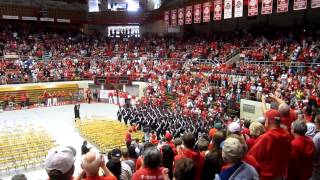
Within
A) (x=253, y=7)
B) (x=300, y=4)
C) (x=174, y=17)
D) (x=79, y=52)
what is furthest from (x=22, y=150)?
(x=79, y=52)

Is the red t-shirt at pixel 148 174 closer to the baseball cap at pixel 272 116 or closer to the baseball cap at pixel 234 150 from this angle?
the baseball cap at pixel 234 150

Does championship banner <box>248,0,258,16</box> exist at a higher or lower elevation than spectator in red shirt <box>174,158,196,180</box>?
higher

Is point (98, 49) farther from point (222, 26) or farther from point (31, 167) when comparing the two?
point (31, 167)

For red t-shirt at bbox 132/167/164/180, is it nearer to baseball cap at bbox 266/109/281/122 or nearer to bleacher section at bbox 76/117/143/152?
baseball cap at bbox 266/109/281/122

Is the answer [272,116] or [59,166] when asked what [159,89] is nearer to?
[272,116]

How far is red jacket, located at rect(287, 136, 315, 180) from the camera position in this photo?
4539 millimetres

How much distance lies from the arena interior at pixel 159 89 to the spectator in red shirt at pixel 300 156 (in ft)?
0.05

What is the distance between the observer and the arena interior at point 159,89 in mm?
4375

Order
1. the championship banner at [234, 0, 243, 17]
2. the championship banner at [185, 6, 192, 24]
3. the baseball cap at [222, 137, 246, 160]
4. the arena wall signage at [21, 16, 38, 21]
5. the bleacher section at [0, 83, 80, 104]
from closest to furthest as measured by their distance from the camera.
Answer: the baseball cap at [222, 137, 246, 160]
the championship banner at [234, 0, 243, 17]
the bleacher section at [0, 83, 80, 104]
the championship banner at [185, 6, 192, 24]
the arena wall signage at [21, 16, 38, 21]

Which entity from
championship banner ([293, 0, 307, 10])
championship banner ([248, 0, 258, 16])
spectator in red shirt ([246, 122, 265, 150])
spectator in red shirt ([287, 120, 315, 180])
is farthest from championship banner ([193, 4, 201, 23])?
spectator in red shirt ([287, 120, 315, 180])

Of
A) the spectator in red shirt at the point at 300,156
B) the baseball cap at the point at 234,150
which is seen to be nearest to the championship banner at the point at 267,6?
the spectator in red shirt at the point at 300,156

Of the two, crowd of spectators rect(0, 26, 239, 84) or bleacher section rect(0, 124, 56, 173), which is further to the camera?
crowd of spectators rect(0, 26, 239, 84)

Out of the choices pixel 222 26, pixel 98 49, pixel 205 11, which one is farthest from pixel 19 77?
pixel 222 26

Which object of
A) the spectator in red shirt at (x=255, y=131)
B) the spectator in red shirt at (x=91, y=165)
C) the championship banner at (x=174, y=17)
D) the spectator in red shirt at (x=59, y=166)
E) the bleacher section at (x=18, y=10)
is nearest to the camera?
the spectator in red shirt at (x=59, y=166)
